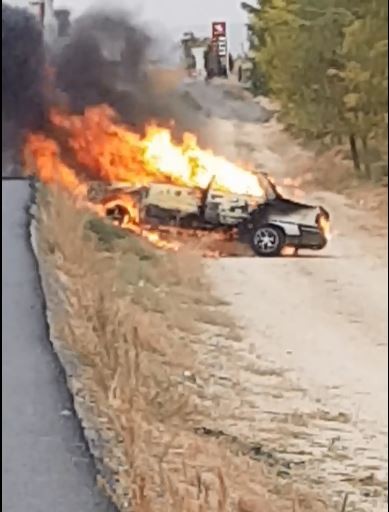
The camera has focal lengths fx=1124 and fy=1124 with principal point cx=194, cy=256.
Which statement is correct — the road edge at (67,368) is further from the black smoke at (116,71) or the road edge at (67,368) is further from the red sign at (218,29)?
the red sign at (218,29)

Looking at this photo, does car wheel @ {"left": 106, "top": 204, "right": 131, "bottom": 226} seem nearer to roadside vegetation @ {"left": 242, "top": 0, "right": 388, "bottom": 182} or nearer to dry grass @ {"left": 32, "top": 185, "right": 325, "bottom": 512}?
dry grass @ {"left": 32, "top": 185, "right": 325, "bottom": 512}

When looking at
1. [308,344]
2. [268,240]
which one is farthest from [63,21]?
[308,344]

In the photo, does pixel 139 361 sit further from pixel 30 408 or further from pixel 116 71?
pixel 116 71

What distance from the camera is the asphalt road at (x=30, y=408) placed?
114cm

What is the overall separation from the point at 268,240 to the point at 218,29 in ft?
0.70

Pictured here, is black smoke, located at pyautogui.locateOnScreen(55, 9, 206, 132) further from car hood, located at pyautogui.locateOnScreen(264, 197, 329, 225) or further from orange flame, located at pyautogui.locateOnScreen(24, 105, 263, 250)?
car hood, located at pyautogui.locateOnScreen(264, 197, 329, 225)

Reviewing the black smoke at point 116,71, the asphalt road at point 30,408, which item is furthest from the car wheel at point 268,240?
the asphalt road at point 30,408

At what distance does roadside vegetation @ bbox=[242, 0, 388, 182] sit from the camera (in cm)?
108

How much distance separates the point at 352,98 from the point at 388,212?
116 millimetres

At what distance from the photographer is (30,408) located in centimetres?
115

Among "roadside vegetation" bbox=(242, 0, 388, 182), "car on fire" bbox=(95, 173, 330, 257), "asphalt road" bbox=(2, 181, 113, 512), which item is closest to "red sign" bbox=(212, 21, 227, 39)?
"roadside vegetation" bbox=(242, 0, 388, 182)

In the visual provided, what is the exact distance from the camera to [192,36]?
111cm

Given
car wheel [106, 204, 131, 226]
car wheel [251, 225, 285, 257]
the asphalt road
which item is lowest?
the asphalt road

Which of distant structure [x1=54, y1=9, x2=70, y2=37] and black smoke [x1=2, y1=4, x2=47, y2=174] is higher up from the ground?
distant structure [x1=54, y1=9, x2=70, y2=37]
